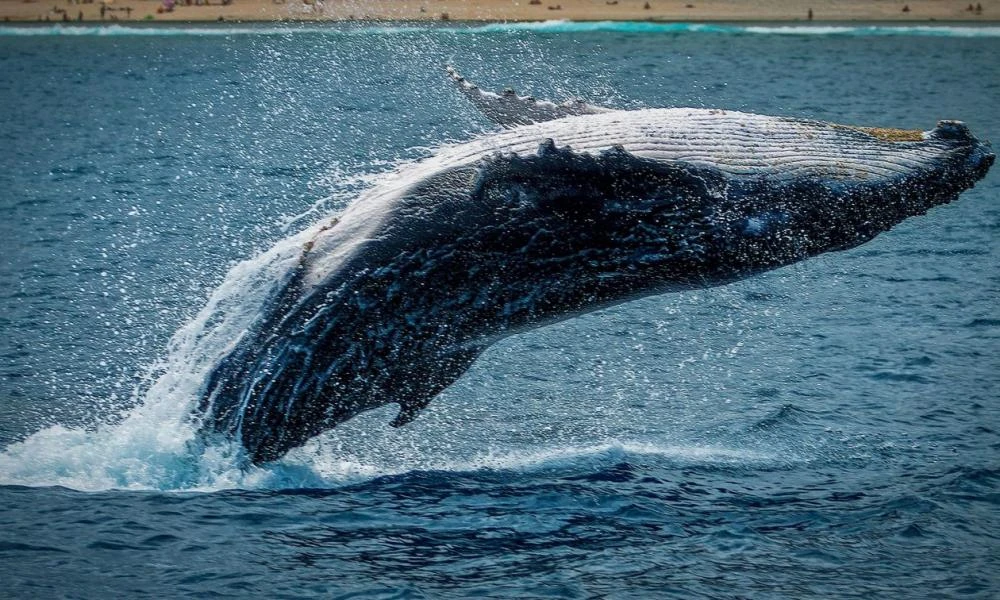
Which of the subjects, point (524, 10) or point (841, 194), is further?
point (524, 10)

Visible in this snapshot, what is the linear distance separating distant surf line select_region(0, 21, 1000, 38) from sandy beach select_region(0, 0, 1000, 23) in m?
0.70

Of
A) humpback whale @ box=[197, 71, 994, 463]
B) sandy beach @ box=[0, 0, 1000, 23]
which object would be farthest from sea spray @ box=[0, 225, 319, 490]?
sandy beach @ box=[0, 0, 1000, 23]

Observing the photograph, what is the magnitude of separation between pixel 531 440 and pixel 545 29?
66428 millimetres

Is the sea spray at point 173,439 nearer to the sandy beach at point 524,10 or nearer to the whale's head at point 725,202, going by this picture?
the whale's head at point 725,202

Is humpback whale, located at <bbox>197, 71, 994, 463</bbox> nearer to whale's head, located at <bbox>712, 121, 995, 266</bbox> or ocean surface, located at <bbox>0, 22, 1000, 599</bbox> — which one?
whale's head, located at <bbox>712, 121, 995, 266</bbox>

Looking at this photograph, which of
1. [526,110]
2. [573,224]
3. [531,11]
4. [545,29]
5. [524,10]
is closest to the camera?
[573,224]

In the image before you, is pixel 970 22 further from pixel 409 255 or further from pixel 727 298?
pixel 409 255

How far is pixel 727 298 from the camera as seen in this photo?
64.5ft

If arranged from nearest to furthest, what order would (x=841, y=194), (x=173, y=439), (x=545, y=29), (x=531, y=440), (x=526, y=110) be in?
(x=841, y=194) → (x=526, y=110) → (x=173, y=439) → (x=531, y=440) → (x=545, y=29)

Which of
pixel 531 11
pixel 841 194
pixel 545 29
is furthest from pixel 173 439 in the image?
pixel 531 11

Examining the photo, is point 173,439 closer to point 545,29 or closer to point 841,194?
point 841,194

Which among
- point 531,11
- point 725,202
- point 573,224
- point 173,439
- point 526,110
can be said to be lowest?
point 173,439

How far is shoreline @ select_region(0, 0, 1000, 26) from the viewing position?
7806 centimetres

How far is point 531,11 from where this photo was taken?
78.1 m
